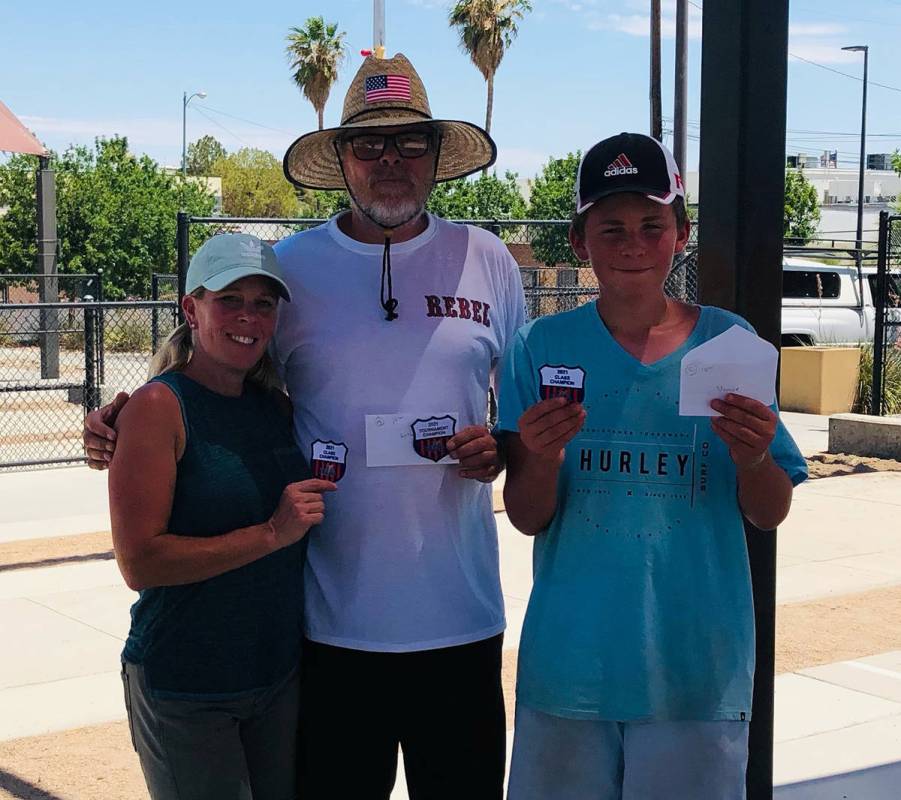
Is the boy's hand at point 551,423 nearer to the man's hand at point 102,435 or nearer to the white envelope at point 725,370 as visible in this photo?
the white envelope at point 725,370

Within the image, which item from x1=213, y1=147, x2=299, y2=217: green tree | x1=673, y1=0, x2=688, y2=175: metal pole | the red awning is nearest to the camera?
the red awning

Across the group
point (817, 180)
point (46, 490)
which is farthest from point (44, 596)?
point (817, 180)

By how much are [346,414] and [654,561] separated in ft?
2.71

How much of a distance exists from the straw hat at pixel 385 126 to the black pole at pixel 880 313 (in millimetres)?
10526

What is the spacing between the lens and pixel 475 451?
283 centimetres

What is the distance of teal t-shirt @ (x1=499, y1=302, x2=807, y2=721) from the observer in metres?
2.49

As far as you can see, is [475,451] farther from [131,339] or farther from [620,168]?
[131,339]

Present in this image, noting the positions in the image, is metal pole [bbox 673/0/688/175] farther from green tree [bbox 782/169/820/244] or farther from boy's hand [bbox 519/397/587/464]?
green tree [bbox 782/169/820/244]

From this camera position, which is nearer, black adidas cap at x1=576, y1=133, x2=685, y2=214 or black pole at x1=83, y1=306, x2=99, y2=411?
black adidas cap at x1=576, y1=133, x2=685, y2=214

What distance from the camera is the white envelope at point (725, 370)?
236 centimetres

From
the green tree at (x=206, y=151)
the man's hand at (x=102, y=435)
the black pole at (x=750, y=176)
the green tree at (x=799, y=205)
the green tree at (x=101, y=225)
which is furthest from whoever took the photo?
the green tree at (x=206, y=151)

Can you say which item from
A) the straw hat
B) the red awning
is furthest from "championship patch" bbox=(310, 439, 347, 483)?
the red awning

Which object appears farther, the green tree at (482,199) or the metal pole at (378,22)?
the green tree at (482,199)

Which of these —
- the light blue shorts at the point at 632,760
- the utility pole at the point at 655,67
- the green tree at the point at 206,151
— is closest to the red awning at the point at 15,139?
the light blue shorts at the point at 632,760
